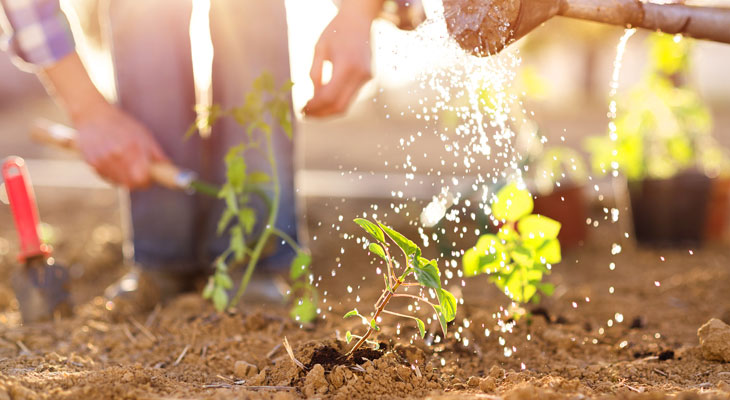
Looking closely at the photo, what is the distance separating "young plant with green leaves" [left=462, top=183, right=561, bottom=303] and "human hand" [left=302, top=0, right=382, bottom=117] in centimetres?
48

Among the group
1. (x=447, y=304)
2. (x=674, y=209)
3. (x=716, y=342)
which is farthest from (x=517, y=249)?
(x=674, y=209)

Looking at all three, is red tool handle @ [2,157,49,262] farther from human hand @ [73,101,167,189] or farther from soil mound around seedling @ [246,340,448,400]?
soil mound around seedling @ [246,340,448,400]

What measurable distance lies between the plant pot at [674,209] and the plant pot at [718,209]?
0.09ft

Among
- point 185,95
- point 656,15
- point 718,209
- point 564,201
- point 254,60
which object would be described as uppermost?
point 656,15

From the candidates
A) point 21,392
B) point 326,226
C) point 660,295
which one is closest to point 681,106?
point 660,295

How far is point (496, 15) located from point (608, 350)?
0.77 m

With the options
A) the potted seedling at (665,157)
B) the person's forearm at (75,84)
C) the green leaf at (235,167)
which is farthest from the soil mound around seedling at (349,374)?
the potted seedling at (665,157)

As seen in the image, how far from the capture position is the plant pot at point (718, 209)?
2.75 meters

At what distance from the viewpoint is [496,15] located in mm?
1347

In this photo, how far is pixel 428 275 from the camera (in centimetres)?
115

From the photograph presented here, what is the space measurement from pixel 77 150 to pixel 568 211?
1763mm

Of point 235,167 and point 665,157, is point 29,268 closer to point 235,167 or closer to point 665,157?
point 235,167

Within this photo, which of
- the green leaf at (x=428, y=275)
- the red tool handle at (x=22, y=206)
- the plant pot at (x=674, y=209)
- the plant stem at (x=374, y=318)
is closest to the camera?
the green leaf at (x=428, y=275)

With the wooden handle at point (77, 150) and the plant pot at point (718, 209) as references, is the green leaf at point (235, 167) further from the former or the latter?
the plant pot at point (718, 209)
